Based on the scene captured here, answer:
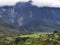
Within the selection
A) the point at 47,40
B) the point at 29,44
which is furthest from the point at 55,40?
the point at 29,44

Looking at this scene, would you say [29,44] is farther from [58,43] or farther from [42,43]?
[58,43]

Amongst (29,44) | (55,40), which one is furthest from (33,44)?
(55,40)

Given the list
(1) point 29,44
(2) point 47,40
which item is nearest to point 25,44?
(1) point 29,44

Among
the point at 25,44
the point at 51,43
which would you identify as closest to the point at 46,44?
the point at 51,43

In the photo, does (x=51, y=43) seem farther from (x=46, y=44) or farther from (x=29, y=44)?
(x=29, y=44)

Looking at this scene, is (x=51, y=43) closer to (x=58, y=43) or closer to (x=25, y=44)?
(x=58, y=43)

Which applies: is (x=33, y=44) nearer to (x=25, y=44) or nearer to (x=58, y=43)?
(x=25, y=44)
